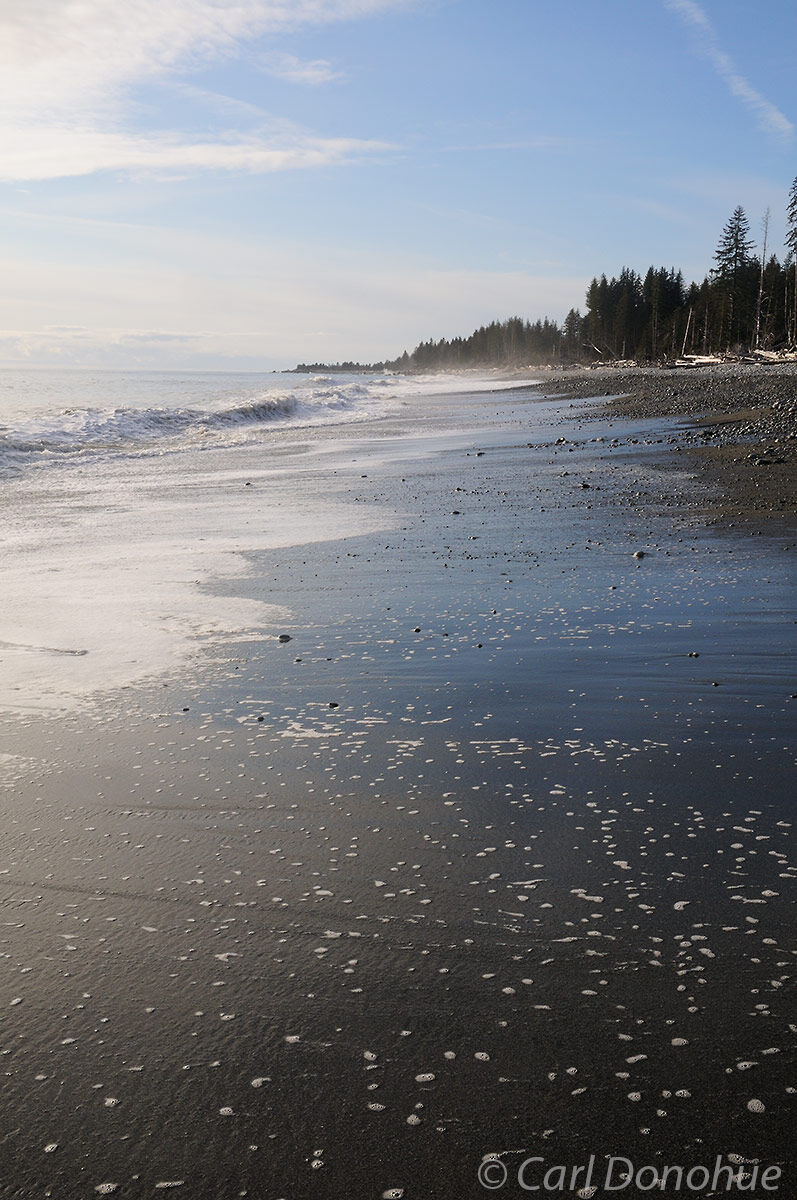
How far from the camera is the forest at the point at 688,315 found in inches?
3061

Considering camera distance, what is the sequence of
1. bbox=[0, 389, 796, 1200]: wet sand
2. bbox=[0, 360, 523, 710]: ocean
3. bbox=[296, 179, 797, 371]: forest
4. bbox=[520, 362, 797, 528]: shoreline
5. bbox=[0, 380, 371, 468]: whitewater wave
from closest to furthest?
bbox=[0, 389, 796, 1200]: wet sand < bbox=[0, 360, 523, 710]: ocean < bbox=[520, 362, 797, 528]: shoreline < bbox=[0, 380, 371, 468]: whitewater wave < bbox=[296, 179, 797, 371]: forest

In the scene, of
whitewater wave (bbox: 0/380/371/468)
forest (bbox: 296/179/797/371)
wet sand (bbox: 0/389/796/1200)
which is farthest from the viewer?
forest (bbox: 296/179/797/371)

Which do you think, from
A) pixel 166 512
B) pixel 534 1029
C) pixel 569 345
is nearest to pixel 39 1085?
pixel 534 1029

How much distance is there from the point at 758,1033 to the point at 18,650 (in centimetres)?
529

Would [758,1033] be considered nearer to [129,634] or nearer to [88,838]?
[88,838]

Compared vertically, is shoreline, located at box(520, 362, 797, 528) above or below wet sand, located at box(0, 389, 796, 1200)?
above

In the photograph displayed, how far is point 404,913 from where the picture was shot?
313 centimetres

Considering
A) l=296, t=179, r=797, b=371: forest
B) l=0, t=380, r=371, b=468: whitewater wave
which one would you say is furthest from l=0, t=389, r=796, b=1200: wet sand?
l=296, t=179, r=797, b=371: forest

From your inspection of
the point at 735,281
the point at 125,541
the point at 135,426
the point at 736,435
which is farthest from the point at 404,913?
the point at 735,281

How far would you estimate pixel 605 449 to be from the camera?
20.0 meters

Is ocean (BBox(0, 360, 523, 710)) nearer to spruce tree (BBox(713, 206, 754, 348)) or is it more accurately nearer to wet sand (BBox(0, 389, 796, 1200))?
wet sand (BBox(0, 389, 796, 1200))

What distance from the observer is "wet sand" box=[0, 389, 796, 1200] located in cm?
220

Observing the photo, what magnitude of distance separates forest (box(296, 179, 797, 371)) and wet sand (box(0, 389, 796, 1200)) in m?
67.3

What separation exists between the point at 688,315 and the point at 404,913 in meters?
Answer: 102
